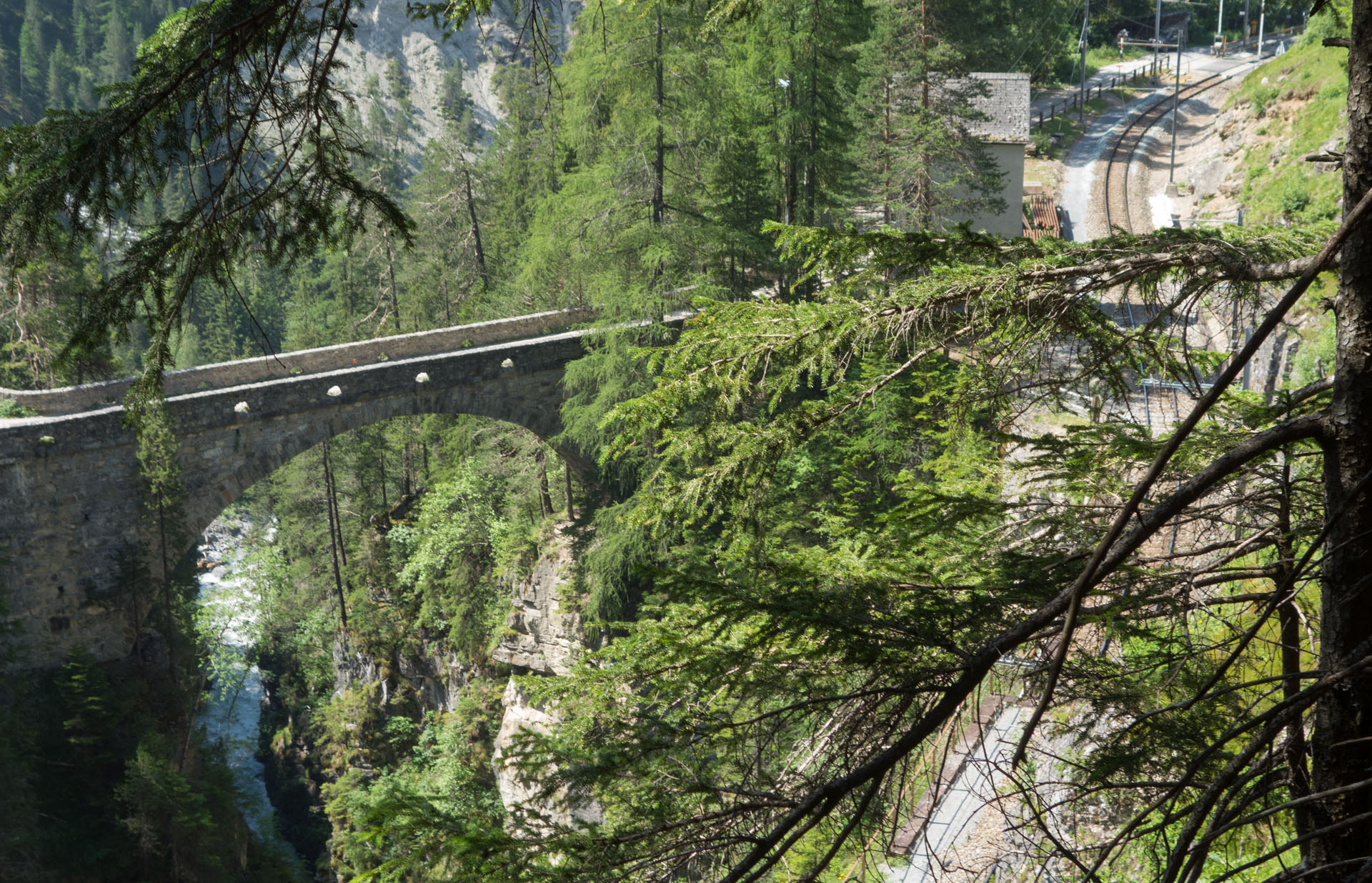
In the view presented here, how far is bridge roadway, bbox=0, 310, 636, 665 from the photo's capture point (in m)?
15.4

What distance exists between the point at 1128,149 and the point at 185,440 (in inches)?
1181

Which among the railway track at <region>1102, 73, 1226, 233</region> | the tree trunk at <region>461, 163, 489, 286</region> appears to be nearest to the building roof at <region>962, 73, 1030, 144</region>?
the railway track at <region>1102, 73, 1226, 233</region>

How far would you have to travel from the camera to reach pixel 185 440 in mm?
16516

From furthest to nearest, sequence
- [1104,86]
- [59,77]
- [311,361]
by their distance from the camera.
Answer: [59,77] → [1104,86] → [311,361]

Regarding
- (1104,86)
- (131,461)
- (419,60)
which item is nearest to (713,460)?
(131,461)

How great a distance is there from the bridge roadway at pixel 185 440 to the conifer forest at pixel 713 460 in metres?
0.08

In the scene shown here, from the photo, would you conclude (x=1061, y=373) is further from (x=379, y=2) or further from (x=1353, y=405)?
(x=379, y=2)

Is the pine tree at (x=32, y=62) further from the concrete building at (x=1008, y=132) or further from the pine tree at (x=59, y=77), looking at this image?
the concrete building at (x=1008, y=132)

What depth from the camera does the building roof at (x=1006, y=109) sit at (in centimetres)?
2219

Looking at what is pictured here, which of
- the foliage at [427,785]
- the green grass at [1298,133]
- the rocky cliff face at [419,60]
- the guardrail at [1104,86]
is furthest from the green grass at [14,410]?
the rocky cliff face at [419,60]

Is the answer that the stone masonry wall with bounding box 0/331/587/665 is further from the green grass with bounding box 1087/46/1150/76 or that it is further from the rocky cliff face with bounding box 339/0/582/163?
the rocky cliff face with bounding box 339/0/582/163

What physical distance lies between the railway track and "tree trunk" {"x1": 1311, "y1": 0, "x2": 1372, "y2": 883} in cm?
2305

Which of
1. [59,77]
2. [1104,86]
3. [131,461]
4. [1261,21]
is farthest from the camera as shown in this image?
[59,77]

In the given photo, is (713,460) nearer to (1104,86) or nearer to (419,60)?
(1104,86)
